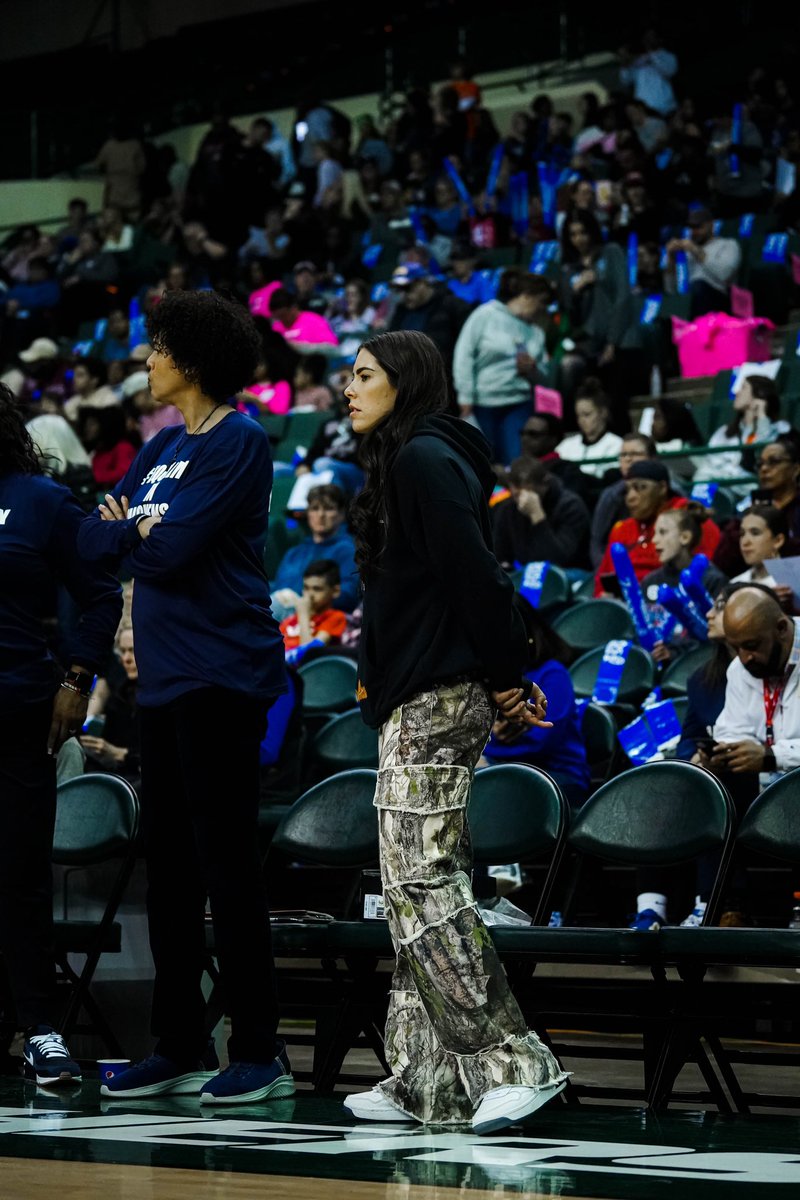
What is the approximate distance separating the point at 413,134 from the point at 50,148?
5.78 metres

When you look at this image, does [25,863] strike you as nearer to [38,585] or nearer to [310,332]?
[38,585]

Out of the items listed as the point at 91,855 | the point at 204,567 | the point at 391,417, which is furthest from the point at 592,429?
the point at 391,417

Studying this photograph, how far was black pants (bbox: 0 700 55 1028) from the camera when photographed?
417 centimetres

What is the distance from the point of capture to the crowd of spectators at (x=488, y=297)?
847 cm

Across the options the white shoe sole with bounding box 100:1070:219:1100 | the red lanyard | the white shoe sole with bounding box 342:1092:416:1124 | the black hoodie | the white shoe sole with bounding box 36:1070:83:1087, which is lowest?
the white shoe sole with bounding box 36:1070:83:1087

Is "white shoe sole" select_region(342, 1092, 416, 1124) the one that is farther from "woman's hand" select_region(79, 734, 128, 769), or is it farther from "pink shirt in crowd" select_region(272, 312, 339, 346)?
"pink shirt in crowd" select_region(272, 312, 339, 346)

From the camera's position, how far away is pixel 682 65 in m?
16.7

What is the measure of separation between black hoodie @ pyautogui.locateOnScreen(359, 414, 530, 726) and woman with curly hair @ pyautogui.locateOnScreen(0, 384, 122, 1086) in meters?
0.92

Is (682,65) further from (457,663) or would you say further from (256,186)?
(457,663)

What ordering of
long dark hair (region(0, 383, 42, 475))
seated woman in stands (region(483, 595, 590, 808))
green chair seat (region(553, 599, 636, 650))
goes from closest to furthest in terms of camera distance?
long dark hair (region(0, 383, 42, 475)) → seated woman in stands (region(483, 595, 590, 808)) → green chair seat (region(553, 599, 636, 650))

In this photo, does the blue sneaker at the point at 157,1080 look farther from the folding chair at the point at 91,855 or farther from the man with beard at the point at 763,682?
the man with beard at the point at 763,682

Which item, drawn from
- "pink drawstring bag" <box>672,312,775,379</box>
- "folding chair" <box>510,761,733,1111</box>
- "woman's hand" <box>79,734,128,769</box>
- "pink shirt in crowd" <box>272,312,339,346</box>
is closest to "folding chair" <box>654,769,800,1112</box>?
"folding chair" <box>510,761,733,1111</box>

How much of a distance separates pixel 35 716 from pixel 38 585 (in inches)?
11.8

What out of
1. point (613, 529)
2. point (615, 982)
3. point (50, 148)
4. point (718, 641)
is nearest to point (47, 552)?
point (615, 982)
